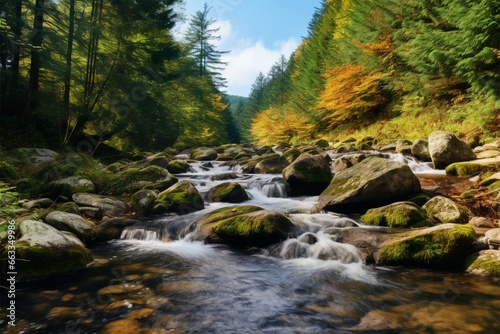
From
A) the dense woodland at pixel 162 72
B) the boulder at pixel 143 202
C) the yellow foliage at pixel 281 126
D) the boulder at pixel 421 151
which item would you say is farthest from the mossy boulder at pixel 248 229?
the yellow foliage at pixel 281 126

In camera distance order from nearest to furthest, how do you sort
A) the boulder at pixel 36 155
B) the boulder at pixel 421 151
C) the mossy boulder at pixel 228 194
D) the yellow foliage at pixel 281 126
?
the mossy boulder at pixel 228 194, the boulder at pixel 36 155, the boulder at pixel 421 151, the yellow foliage at pixel 281 126

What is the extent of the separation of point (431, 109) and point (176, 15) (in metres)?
16.0

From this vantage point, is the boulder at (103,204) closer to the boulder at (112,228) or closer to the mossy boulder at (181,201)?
the boulder at (112,228)

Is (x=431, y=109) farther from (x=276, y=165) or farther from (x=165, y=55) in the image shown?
(x=165, y=55)

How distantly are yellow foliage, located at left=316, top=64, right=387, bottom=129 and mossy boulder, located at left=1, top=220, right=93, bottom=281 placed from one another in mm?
18806

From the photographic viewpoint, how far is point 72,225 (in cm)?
594

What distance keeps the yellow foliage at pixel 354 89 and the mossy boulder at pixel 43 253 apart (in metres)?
18.8

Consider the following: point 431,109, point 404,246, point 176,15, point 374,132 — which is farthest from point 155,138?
point 404,246

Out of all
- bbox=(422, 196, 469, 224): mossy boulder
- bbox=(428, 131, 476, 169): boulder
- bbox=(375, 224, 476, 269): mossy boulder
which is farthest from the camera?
bbox=(428, 131, 476, 169): boulder

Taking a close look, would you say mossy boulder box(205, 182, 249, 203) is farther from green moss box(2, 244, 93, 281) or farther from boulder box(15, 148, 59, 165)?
boulder box(15, 148, 59, 165)

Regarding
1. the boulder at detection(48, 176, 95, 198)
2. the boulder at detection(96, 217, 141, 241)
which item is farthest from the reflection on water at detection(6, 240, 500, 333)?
the boulder at detection(48, 176, 95, 198)

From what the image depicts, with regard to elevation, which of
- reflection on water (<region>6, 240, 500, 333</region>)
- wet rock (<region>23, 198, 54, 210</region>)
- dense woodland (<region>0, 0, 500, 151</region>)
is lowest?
reflection on water (<region>6, 240, 500, 333</region>)

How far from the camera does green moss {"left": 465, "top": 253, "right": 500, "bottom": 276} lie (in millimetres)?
4250

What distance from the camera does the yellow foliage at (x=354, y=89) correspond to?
65.4ft
